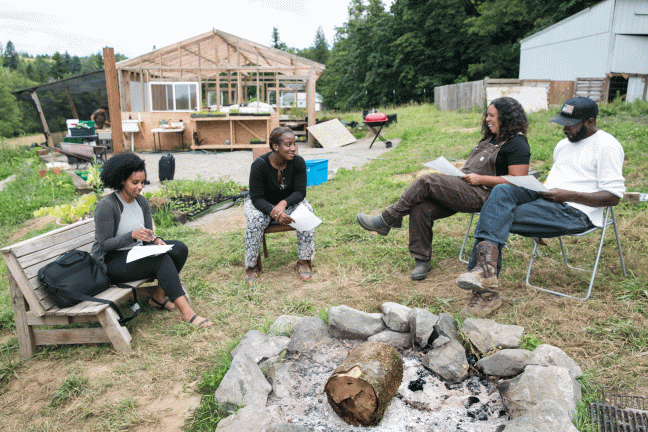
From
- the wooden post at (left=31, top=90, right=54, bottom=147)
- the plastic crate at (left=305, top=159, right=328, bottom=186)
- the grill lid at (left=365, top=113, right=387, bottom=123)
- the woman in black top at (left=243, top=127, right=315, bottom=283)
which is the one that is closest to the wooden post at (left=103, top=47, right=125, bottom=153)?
the woman in black top at (left=243, top=127, right=315, bottom=283)

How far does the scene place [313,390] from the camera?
8.30ft

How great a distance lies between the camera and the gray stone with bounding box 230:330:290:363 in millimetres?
2814

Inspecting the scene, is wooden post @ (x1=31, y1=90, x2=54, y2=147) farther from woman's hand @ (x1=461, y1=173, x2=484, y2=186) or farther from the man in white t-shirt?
the man in white t-shirt

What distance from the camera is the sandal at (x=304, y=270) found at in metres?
4.26

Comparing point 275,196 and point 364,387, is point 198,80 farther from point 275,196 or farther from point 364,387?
point 364,387

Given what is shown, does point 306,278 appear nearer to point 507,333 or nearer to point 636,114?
point 507,333

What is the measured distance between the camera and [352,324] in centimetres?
300

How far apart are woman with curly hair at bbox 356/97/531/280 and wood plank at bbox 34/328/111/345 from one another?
231cm

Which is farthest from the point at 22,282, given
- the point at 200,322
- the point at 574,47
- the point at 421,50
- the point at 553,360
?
the point at 421,50

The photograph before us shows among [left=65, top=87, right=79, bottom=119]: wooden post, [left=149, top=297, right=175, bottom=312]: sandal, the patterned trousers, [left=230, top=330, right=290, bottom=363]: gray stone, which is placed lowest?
[left=149, top=297, right=175, bottom=312]: sandal

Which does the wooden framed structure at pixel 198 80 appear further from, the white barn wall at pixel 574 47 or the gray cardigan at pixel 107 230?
the gray cardigan at pixel 107 230

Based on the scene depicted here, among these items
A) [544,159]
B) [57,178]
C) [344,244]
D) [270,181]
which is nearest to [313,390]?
[270,181]

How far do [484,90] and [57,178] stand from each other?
14.9m

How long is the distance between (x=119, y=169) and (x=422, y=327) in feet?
7.82
